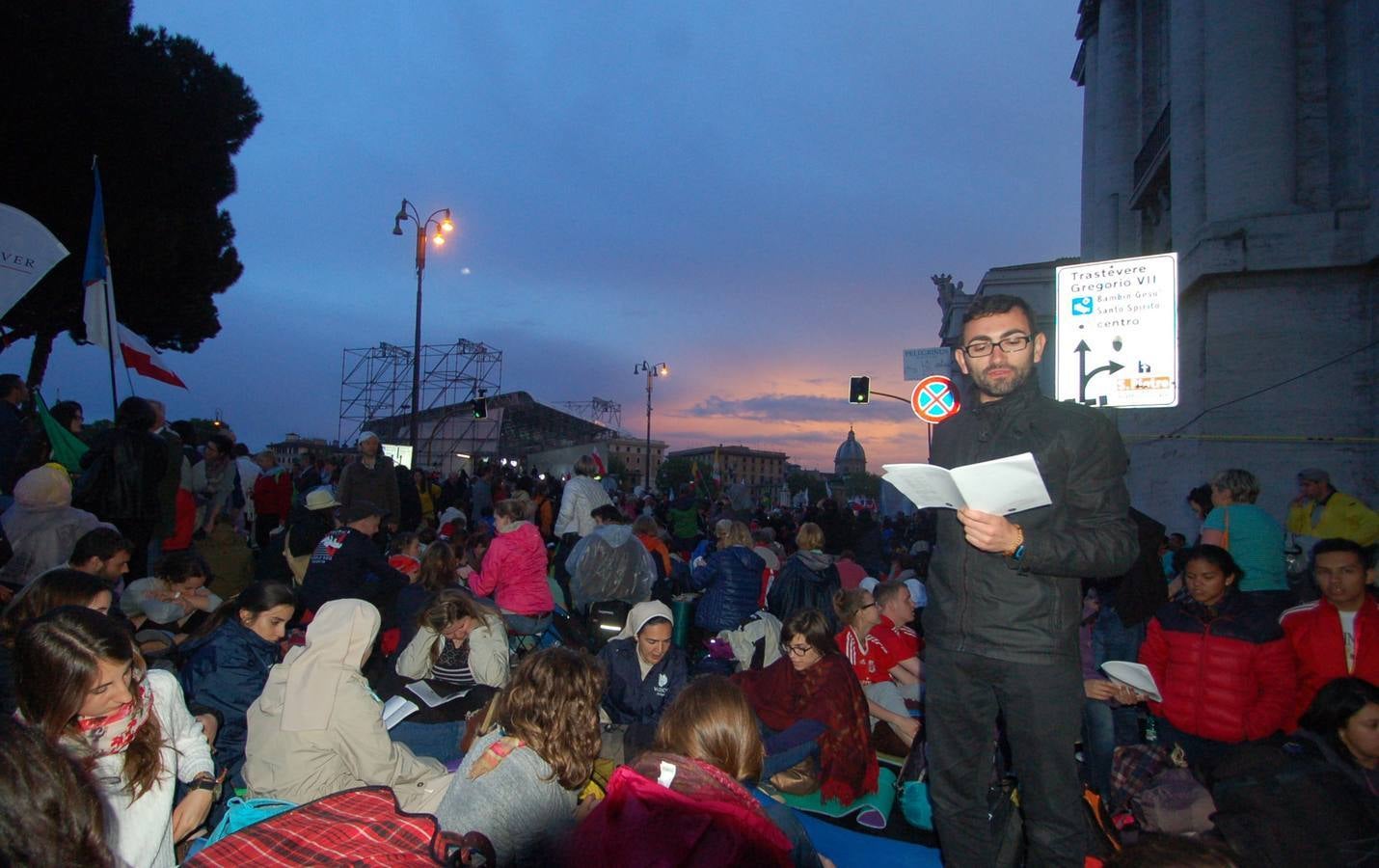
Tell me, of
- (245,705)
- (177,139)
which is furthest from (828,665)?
(177,139)

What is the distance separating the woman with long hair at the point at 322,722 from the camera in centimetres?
353

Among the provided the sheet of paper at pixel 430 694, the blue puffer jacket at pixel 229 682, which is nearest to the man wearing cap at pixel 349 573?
the sheet of paper at pixel 430 694

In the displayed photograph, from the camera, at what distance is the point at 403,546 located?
8156mm

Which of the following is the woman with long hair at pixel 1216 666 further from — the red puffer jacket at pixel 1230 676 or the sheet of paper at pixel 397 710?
the sheet of paper at pixel 397 710

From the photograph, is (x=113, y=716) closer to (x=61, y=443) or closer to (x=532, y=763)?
(x=532, y=763)

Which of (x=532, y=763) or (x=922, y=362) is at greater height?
(x=922, y=362)

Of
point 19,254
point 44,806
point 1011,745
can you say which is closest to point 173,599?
point 19,254

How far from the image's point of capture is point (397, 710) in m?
4.73

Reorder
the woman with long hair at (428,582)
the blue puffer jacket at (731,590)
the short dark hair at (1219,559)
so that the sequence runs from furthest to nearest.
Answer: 1. the blue puffer jacket at (731,590)
2. the woman with long hair at (428,582)
3. the short dark hair at (1219,559)

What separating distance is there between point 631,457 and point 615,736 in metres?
132

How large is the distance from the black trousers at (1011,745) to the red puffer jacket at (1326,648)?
8.78 ft

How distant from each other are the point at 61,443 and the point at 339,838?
6.56m

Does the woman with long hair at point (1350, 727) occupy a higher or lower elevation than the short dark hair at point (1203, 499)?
lower

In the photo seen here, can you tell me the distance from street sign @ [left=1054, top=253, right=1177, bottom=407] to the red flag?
11.1 m
